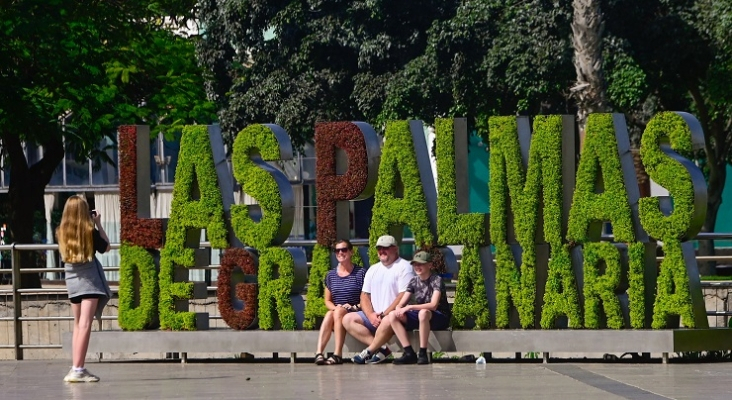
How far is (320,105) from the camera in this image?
36.5m

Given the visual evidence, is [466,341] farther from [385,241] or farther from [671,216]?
[671,216]

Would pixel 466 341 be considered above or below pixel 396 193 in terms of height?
below

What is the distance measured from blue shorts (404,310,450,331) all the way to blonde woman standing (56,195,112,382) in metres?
3.18

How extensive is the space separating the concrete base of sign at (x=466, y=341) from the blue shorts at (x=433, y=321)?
69 mm

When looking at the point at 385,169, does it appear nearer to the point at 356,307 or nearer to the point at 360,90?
the point at 356,307

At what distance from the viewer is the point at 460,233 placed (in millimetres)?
16031

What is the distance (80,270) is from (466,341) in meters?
4.05

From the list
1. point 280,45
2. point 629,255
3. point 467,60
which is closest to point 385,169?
point 629,255

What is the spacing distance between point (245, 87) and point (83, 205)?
23.9 metres

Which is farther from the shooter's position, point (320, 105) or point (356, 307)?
point (320, 105)

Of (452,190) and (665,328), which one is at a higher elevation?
(452,190)

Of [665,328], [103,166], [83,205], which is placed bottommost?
[665,328]

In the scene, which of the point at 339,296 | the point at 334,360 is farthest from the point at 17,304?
the point at 334,360

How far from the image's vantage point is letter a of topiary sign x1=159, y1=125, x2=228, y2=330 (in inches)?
658
